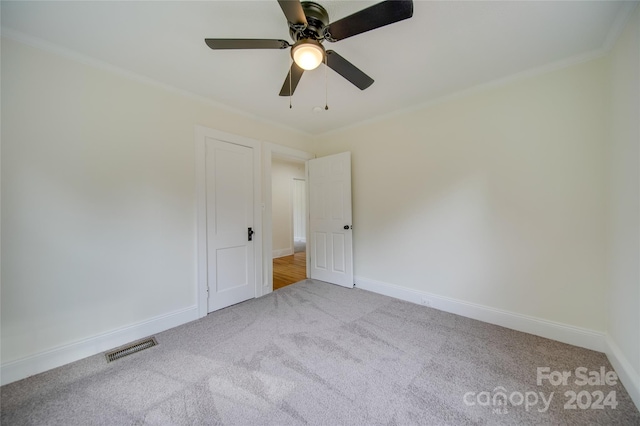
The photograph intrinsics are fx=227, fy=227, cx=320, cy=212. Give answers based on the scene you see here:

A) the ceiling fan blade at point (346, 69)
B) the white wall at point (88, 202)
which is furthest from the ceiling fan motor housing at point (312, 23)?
the white wall at point (88, 202)

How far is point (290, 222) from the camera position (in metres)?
6.31

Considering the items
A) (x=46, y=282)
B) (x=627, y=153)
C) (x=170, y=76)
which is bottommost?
(x=46, y=282)

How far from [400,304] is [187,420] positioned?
7.71 feet

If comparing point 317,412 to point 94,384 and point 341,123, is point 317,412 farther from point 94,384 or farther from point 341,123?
point 341,123

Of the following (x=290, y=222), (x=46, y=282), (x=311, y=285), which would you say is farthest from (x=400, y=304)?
(x=290, y=222)

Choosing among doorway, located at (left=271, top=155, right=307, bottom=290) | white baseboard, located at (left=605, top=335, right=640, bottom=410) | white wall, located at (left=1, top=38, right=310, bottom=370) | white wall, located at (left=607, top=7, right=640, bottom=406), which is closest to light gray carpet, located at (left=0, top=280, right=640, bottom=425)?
white baseboard, located at (left=605, top=335, right=640, bottom=410)

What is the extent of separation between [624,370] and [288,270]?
160 inches

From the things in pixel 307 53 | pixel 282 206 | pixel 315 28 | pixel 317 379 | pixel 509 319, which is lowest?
pixel 317 379

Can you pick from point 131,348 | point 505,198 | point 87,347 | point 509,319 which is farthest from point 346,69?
point 87,347

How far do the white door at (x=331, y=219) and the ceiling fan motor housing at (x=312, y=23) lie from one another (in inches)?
79.9

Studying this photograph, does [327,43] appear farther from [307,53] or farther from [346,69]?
[307,53]

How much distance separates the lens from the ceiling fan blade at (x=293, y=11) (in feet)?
3.75

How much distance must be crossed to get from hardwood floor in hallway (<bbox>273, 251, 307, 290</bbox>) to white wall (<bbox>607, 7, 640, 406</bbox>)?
3380 mm

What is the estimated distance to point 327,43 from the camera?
5.98 feet
